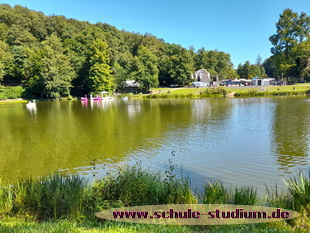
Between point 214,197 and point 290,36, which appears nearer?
point 214,197

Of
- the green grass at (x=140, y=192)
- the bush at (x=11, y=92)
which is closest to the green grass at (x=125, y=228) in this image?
the green grass at (x=140, y=192)

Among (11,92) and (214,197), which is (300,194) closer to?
(214,197)

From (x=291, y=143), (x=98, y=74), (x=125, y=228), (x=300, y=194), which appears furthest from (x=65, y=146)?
(x=98, y=74)

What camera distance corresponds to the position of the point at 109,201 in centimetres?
607

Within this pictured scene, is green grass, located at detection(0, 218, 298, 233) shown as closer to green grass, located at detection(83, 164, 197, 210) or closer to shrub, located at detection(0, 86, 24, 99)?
green grass, located at detection(83, 164, 197, 210)

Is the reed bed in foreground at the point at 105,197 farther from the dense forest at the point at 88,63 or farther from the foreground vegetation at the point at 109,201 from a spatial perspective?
the dense forest at the point at 88,63

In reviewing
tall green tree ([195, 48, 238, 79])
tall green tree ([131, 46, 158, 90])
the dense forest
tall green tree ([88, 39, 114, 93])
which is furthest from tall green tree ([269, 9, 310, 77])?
tall green tree ([88, 39, 114, 93])

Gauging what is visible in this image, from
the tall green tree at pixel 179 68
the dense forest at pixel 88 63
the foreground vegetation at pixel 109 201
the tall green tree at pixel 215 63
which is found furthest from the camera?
the tall green tree at pixel 215 63

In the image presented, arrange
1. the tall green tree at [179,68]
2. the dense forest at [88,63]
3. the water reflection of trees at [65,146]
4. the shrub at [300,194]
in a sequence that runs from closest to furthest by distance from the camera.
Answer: the shrub at [300,194]
the water reflection of trees at [65,146]
the dense forest at [88,63]
the tall green tree at [179,68]

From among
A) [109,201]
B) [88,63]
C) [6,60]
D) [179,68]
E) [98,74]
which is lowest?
[109,201]

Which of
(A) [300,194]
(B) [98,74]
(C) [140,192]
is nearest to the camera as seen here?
(A) [300,194]

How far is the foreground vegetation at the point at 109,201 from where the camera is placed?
4.67 metres

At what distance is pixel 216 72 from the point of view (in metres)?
112

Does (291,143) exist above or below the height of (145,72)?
below
